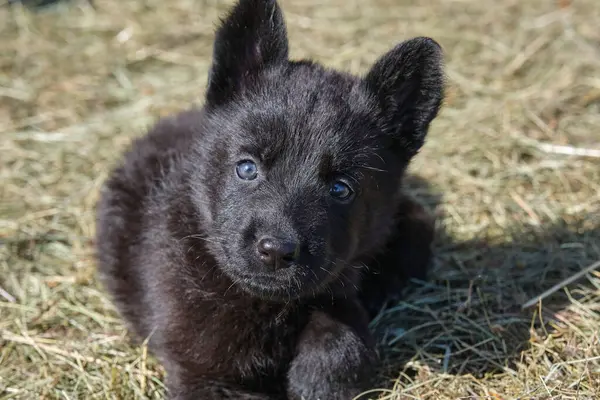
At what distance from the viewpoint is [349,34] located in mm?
7191

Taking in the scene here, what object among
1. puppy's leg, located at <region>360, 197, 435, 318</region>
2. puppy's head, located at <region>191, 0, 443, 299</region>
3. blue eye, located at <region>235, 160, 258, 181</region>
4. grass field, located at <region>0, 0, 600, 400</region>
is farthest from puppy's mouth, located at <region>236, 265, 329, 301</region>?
puppy's leg, located at <region>360, 197, 435, 318</region>

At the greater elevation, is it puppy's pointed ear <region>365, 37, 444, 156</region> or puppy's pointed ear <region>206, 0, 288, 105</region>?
puppy's pointed ear <region>206, 0, 288, 105</region>

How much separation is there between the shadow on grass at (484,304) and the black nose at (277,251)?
97 cm

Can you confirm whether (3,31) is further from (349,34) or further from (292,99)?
(292,99)

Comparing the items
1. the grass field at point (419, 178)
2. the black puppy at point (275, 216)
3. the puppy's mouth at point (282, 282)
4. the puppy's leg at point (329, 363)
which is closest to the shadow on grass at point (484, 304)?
the grass field at point (419, 178)

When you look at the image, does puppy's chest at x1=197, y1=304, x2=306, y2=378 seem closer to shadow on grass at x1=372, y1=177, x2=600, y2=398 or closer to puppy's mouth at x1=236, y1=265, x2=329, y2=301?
puppy's mouth at x1=236, y1=265, x2=329, y2=301

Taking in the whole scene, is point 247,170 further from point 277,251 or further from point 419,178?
point 419,178

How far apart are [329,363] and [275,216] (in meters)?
0.74

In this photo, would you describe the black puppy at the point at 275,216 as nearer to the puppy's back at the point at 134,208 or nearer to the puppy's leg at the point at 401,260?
the puppy's back at the point at 134,208

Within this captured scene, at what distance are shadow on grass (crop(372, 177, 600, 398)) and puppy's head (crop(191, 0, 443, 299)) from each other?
1.72ft

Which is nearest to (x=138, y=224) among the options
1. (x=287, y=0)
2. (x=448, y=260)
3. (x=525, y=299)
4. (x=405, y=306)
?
(x=405, y=306)

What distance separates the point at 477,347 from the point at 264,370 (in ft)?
3.63

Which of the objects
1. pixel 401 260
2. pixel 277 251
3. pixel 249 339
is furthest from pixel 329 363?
pixel 401 260

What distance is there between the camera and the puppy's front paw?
3375 millimetres
